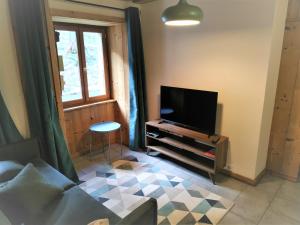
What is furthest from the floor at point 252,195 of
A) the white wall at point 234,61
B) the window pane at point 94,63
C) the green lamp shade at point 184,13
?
the green lamp shade at point 184,13

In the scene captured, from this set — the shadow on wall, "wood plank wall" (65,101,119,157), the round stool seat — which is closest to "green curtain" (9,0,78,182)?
the round stool seat

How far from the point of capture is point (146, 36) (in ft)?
11.8

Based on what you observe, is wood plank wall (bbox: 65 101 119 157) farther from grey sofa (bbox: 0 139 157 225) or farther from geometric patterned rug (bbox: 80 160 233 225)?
grey sofa (bbox: 0 139 157 225)

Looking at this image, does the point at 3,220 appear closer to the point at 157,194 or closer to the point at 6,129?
the point at 6,129

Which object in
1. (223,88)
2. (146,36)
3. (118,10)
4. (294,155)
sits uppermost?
(118,10)

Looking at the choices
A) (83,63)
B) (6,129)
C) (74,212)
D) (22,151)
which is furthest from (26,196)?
(83,63)

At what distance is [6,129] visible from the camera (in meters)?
2.32

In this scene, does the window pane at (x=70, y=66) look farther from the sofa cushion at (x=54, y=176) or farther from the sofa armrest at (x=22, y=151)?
the sofa cushion at (x=54, y=176)

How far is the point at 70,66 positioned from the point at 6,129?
1.52 metres

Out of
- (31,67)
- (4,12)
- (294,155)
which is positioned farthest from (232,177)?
(4,12)

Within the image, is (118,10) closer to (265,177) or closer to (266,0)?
(266,0)

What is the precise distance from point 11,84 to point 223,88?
250cm

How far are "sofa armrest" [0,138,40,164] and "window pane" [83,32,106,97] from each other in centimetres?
160

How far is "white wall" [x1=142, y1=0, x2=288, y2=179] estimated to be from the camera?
2.40 m
